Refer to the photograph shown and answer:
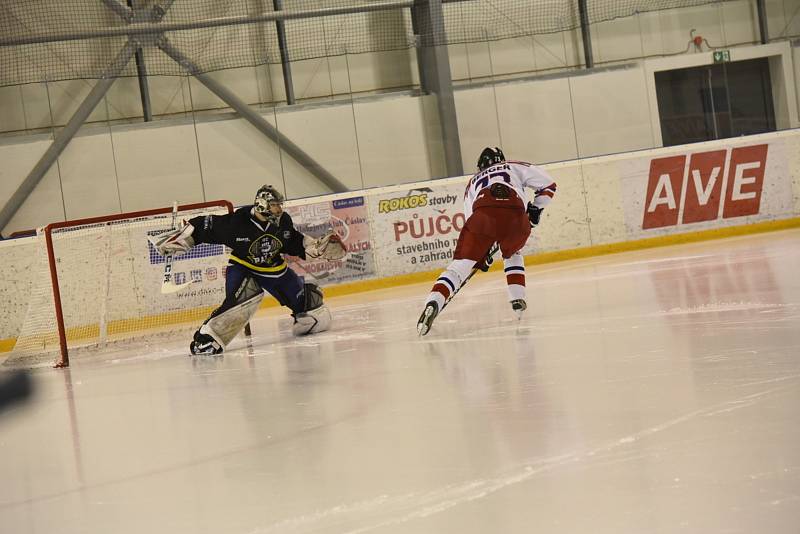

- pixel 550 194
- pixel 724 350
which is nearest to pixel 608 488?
pixel 724 350

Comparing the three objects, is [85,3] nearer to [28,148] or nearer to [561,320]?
[28,148]

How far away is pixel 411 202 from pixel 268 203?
11.8 ft

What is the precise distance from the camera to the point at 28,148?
10.9 metres

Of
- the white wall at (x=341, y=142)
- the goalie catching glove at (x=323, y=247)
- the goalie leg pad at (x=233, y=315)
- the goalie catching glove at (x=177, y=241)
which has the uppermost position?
the white wall at (x=341, y=142)

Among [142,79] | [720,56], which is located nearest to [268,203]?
[142,79]

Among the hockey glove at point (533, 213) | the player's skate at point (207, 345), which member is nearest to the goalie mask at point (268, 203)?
the player's skate at point (207, 345)

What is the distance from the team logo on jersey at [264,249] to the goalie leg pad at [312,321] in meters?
0.49

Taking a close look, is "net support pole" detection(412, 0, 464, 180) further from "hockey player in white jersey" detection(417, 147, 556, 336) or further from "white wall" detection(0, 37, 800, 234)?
"hockey player in white jersey" detection(417, 147, 556, 336)

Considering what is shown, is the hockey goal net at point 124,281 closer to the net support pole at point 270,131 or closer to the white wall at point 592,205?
the white wall at point 592,205

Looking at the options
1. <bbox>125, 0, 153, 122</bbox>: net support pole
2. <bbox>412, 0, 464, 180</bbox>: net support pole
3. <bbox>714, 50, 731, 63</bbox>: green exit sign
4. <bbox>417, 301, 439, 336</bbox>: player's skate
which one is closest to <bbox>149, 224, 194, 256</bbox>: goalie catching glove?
<bbox>417, 301, 439, 336</bbox>: player's skate

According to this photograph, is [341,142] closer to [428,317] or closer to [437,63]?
[437,63]

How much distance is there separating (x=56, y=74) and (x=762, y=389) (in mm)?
10379

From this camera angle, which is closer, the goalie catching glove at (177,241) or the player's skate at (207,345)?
the player's skate at (207,345)

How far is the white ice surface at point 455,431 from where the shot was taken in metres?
2.52
